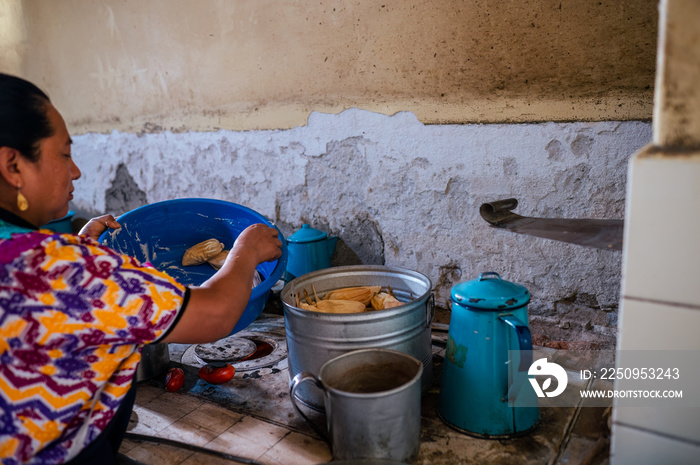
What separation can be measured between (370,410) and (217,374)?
0.84 meters

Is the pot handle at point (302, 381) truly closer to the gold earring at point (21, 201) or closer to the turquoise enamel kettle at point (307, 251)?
the gold earring at point (21, 201)

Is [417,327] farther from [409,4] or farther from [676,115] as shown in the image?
[409,4]

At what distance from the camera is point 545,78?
1.96 metres

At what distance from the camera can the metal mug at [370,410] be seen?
1.25 meters

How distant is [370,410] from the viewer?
125 centimetres

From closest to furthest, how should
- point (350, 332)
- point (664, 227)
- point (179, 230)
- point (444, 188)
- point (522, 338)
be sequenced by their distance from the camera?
point (664, 227) → point (522, 338) → point (350, 332) → point (179, 230) → point (444, 188)

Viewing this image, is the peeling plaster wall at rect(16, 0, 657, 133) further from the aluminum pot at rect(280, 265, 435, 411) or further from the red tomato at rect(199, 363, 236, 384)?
the red tomato at rect(199, 363, 236, 384)

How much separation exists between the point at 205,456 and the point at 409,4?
1.96m

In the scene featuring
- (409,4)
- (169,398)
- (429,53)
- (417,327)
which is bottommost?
(169,398)

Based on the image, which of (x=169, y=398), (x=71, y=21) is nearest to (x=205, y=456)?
(x=169, y=398)

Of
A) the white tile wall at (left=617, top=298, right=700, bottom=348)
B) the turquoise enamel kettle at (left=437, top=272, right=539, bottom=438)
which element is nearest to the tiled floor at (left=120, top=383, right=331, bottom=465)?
the turquoise enamel kettle at (left=437, top=272, right=539, bottom=438)

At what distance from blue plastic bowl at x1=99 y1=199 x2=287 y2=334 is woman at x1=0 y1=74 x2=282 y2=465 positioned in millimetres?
790

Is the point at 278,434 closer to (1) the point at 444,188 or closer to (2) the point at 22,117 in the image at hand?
(2) the point at 22,117

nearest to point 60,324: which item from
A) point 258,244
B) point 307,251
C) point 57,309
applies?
point 57,309
